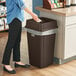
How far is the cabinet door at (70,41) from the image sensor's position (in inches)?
145

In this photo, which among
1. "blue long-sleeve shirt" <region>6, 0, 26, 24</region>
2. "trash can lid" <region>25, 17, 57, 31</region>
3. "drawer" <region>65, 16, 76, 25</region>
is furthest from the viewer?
"drawer" <region>65, 16, 76, 25</region>

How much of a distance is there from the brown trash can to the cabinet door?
0.21 m

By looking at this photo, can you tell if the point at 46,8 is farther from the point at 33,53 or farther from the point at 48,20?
the point at 33,53

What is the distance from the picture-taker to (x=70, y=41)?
12.3ft

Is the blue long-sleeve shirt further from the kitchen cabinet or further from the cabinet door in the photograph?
the cabinet door

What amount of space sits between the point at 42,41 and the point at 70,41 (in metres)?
0.51

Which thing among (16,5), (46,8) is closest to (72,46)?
(46,8)

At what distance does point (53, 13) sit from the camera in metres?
3.72

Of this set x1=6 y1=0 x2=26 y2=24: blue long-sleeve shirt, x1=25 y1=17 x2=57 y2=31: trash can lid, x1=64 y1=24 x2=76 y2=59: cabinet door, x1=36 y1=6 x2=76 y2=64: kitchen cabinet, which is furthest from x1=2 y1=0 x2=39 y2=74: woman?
x1=64 y1=24 x2=76 y2=59: cabinet door

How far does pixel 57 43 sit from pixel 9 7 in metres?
1.00

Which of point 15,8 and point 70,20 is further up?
point 15,8

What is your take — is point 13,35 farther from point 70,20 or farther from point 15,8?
point 70,20

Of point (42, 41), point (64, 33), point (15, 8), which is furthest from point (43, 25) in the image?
point (15, 8)

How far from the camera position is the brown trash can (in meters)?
3.52
